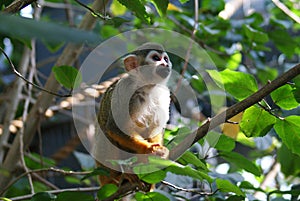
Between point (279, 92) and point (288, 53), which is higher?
point (279, 92)

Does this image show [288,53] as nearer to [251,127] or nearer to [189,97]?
[189,97]

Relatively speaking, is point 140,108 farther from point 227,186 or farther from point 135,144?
point 227,186

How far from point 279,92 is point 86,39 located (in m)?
0.96

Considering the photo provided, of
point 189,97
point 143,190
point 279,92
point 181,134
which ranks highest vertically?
point 279,92

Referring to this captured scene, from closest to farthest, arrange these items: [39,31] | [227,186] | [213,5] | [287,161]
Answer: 1. [39,31]
2. [227,186]
3. [287,161]
4. [213,5]

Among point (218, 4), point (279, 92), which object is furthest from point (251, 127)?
point (218, 4)

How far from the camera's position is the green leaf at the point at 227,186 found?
4.03 feet

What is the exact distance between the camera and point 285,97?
1275 mm

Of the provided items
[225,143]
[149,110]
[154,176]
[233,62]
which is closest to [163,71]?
[149,110]

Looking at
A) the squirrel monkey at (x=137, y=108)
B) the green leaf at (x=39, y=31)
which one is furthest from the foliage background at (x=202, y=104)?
the squirrel monkey at (x=137, y=108)

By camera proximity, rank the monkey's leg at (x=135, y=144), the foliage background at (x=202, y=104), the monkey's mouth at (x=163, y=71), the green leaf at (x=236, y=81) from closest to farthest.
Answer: the foliage background at (x=202, y=104) < the green leaf at (x=236, y=81) < the monkey's leg at (x=135, y=144) < the monkey's mouth at (x=163, y=71)

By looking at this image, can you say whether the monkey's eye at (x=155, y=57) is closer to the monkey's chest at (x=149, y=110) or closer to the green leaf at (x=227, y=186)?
the monkey's chest at (x=149, y=110)

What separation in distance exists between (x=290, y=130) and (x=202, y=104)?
138cm

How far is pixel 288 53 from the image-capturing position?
213 cm
